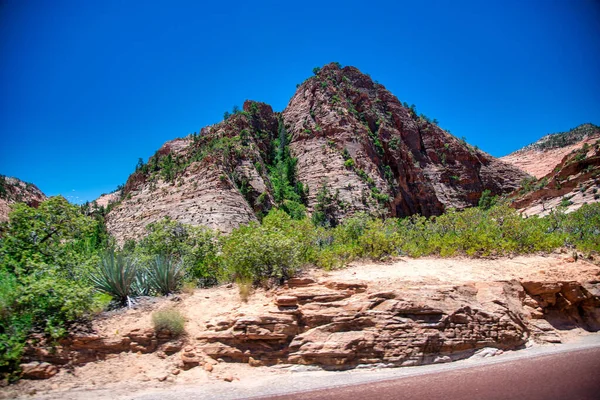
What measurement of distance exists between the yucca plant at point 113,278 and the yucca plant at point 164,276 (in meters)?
0.75

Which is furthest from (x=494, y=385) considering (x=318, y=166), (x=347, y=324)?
(x=318, y=166)

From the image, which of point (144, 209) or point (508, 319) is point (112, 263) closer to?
point (508, 319)

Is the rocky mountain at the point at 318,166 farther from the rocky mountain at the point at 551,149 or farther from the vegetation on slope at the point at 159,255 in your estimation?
the vegetation on slope at the point at 159,255

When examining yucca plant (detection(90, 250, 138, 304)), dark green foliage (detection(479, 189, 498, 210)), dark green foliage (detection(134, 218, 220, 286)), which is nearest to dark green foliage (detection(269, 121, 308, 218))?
dark green foliage (detection(134, 218, 220, 286))

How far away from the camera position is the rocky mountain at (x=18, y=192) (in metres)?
37.5

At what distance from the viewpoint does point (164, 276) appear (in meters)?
9.98

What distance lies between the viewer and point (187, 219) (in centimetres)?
2756

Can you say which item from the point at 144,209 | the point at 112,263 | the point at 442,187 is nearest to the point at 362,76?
the point at 442,187

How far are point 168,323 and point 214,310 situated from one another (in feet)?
4.26

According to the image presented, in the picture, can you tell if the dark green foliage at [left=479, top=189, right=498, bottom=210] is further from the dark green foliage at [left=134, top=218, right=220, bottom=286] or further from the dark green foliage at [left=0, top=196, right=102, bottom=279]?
the dark green foliage at [left=0, top=196, right=102, bottom=279]

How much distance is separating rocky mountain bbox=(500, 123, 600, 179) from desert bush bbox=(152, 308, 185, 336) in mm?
72451

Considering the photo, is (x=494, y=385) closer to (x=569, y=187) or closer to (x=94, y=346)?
(x=94, y=346)

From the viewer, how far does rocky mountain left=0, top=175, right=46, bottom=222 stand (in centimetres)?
3750

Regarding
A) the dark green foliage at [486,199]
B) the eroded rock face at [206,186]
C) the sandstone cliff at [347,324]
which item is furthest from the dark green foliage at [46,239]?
the dark green foliage at [486,199]
